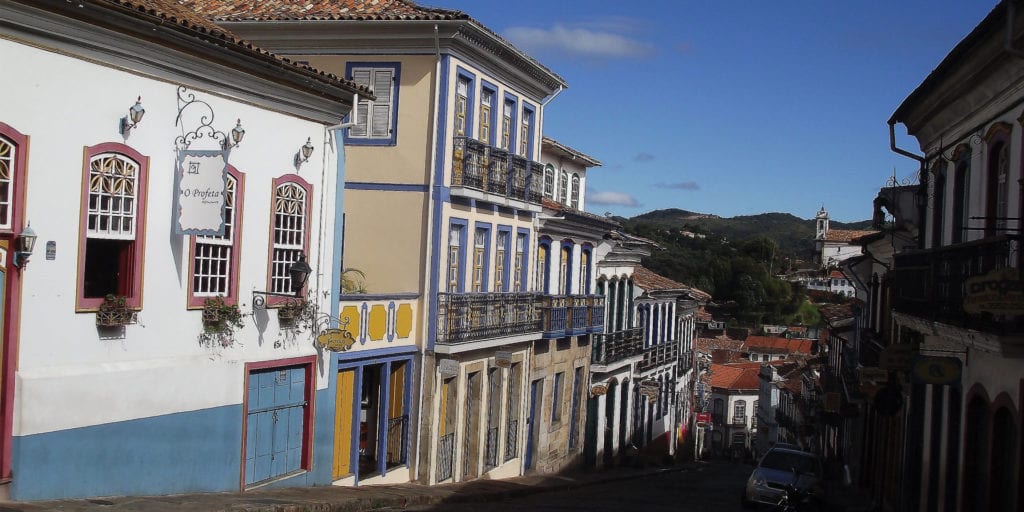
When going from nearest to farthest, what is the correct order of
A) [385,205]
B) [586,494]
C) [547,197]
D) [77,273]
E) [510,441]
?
[77,273] < [385,205] < [586,494] < [510,441] < [547,197]

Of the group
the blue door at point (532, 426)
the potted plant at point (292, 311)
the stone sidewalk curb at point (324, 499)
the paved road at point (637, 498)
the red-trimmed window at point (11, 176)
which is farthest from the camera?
the blue door at point (532, 426)

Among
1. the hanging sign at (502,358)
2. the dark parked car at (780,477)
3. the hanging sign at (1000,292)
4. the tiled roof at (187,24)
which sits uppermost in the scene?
the tiled roof at (187,24)

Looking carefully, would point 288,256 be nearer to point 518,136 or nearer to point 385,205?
point 385,205

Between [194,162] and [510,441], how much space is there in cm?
1436

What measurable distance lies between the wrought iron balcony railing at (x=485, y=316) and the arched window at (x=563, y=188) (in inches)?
265

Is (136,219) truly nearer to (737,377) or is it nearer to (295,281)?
(295,281)

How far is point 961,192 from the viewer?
16.6m

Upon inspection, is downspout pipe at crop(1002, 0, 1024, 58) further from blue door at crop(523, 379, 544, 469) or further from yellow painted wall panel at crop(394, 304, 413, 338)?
blue door at crop(523, 379, 544, 469)

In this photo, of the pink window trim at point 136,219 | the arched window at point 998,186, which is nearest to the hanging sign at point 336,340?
the pink window trim at point 136,219

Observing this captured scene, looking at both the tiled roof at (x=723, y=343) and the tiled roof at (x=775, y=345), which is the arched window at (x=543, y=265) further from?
the tiled roof at (x=775, y=345)

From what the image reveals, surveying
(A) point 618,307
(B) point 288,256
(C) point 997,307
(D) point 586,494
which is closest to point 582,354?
(A) point 618,307

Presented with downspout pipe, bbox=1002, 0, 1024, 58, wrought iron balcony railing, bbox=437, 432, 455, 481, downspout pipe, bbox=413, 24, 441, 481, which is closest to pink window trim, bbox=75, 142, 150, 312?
downspout pipe, bbox=413, 24, 441, 481

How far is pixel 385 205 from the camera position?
21.4 m

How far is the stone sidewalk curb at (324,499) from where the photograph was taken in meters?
12.1
